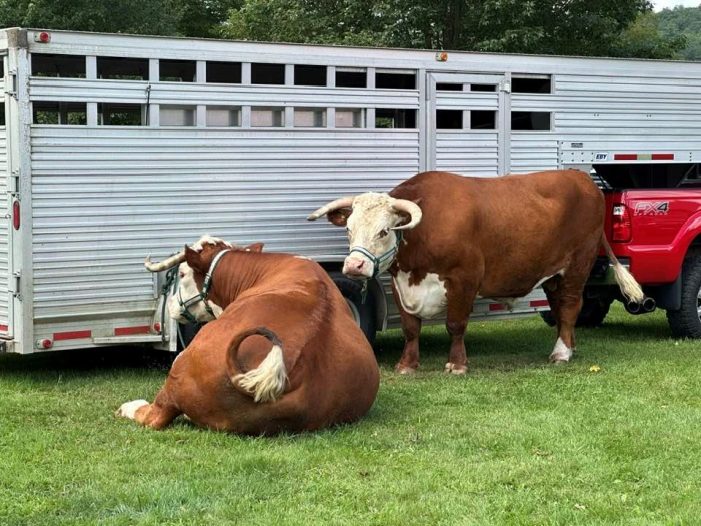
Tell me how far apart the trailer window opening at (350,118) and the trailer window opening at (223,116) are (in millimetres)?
1033

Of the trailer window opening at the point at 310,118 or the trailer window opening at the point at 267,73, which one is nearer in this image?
the trailer window opening at the point at 267,73

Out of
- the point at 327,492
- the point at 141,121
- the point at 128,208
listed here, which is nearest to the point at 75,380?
the point at 128,208

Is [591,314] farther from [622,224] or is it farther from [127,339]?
[127,339]

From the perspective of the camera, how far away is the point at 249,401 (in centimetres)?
671

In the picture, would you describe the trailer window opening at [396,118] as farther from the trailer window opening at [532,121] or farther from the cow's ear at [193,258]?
the cow's ear at [193,258]

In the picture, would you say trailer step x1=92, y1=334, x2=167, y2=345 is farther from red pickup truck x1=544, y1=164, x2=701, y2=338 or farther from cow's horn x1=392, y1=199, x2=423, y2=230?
red pickup truck x1=544, y1=164, x2=701, y2=338

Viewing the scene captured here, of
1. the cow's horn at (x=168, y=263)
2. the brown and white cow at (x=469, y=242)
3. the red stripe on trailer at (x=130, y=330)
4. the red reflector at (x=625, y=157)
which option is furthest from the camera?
the red reflector at (x=625, y=157)

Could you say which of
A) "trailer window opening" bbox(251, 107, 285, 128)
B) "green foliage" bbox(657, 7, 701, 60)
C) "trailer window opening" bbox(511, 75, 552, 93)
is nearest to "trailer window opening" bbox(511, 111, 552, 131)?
"trailer window opening" bbox(511, 75, 552, 93)

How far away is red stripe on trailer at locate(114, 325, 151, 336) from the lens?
30.2 ft

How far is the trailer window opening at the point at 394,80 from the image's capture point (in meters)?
10.5

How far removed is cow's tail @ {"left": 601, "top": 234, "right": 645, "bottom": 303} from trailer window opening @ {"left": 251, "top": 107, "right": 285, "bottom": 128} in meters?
3.61

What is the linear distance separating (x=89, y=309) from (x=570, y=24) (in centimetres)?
1753

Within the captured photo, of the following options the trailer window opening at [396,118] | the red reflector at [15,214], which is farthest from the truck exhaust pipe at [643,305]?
the red reflector at [15,214]

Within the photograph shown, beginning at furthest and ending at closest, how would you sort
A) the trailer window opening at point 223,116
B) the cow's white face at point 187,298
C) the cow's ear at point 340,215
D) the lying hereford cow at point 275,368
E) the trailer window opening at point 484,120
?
the trailer window opening at point 484,120 → the cow's ear at point 340,215 → the trailer window opening at point 223,116 → the cow's white face at point 187,298 → the lying hereford cow at point 275,368
